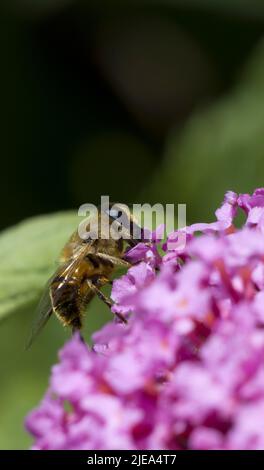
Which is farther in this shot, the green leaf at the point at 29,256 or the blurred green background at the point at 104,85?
the blurred green background at the point at 104,85

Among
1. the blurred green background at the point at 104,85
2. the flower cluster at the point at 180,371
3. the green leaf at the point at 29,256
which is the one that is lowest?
the flower cluster at the point at 180,371

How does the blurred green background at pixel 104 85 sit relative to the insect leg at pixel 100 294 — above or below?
above

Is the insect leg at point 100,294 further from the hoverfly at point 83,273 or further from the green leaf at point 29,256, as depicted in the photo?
the green leaf at point 29,256

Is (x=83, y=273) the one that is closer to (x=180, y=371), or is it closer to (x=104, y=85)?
(x=180, y=371)

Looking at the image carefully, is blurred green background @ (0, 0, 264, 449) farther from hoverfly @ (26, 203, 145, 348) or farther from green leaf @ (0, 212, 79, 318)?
hoverfly @ (26, 203, 145, 348)

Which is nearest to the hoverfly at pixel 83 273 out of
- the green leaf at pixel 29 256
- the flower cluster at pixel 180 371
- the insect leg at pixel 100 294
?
the insect leg at pixel 100 294

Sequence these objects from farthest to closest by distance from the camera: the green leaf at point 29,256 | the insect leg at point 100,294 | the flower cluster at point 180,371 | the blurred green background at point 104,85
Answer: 1. the blurred green background at point 104,85
2. the green leaf at point 29,256
3. the insect leg at point 100,294
4. the flower cluster at point 180,371

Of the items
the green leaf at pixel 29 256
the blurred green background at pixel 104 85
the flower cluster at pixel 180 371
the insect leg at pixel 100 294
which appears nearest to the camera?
the flower cluster at pixel 180 371
